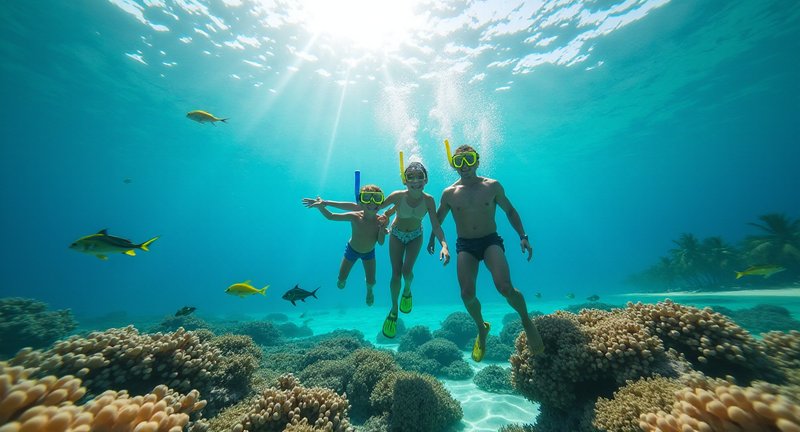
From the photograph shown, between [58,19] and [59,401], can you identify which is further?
[58,19]

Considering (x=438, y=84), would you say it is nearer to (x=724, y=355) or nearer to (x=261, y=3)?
(x=261, y=3)

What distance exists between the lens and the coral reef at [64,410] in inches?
68.9

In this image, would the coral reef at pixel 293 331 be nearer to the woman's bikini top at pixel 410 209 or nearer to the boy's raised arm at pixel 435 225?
the woman's bikini top at pixel 410 209

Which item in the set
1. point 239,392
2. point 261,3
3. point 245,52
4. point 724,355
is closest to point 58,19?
point 245,52

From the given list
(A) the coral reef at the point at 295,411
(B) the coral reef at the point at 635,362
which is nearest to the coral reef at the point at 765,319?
(B) the coral reef at the point at 635,362

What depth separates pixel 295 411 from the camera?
143 inches

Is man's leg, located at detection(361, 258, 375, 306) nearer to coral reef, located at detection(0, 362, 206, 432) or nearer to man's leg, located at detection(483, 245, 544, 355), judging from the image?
man's leg, located at detection(483, 245, 544, 355)

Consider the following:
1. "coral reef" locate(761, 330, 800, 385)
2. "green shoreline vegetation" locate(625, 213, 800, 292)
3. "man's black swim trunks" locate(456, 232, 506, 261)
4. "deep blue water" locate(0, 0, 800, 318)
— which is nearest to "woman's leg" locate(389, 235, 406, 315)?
"man's black swim trunks" locate(456, 232, 506, 261)

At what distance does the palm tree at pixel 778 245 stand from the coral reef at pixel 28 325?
40.0 metres

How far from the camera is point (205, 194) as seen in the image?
80188 mm

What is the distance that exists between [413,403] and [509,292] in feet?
9.04

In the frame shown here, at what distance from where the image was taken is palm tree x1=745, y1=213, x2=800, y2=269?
1898 cm

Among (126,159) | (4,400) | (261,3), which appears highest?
(126,159)

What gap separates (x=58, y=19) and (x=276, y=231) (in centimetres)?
13575
